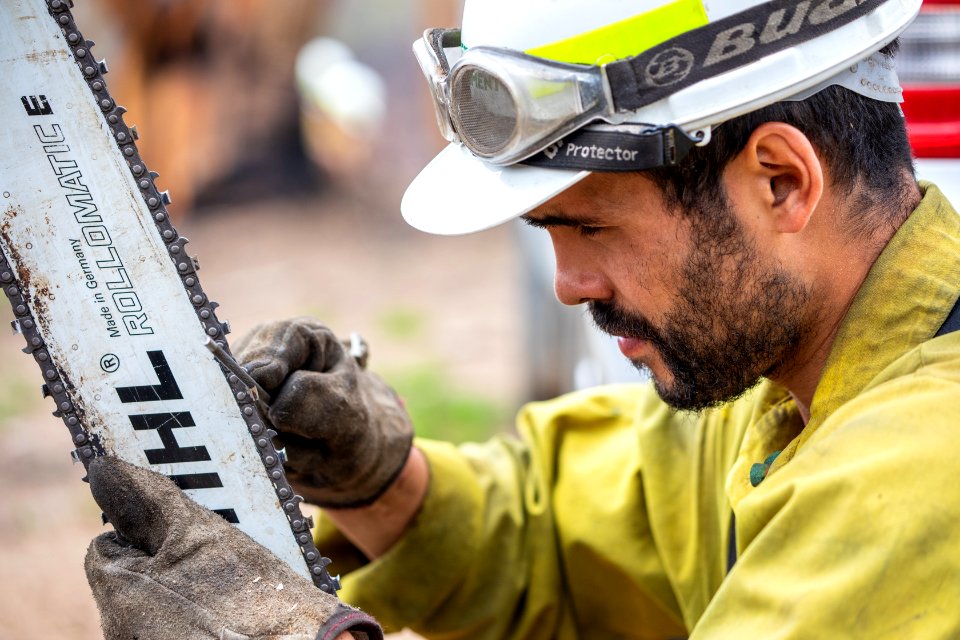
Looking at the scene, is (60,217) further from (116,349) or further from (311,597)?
(311,597)

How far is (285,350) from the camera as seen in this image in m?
1.99

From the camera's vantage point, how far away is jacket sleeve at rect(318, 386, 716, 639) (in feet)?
7.80

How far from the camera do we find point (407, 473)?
2391 mm

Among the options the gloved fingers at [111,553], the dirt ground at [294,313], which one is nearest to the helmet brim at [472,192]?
the gloved fingers at [111,553]

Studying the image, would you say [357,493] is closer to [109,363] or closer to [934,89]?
[109,363]

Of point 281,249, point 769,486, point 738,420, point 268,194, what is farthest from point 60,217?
point 268,194

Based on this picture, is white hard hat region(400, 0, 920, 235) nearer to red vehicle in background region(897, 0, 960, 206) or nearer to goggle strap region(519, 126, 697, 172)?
goggle strap region(519, 126, 697, 172)

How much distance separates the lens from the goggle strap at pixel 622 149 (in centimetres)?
164

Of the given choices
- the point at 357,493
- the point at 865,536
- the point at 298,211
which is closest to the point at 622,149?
the point at 865,536

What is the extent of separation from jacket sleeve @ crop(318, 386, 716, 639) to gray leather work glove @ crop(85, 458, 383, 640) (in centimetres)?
73

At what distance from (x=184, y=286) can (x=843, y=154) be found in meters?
1.11

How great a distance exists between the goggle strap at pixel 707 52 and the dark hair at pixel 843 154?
0.31 feet

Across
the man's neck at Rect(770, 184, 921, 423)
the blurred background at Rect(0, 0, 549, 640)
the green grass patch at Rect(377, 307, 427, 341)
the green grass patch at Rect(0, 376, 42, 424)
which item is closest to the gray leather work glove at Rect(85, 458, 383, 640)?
the man's neck at Rect(770, 184, 921, 423)

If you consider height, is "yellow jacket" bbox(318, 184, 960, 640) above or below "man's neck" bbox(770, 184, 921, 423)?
below
